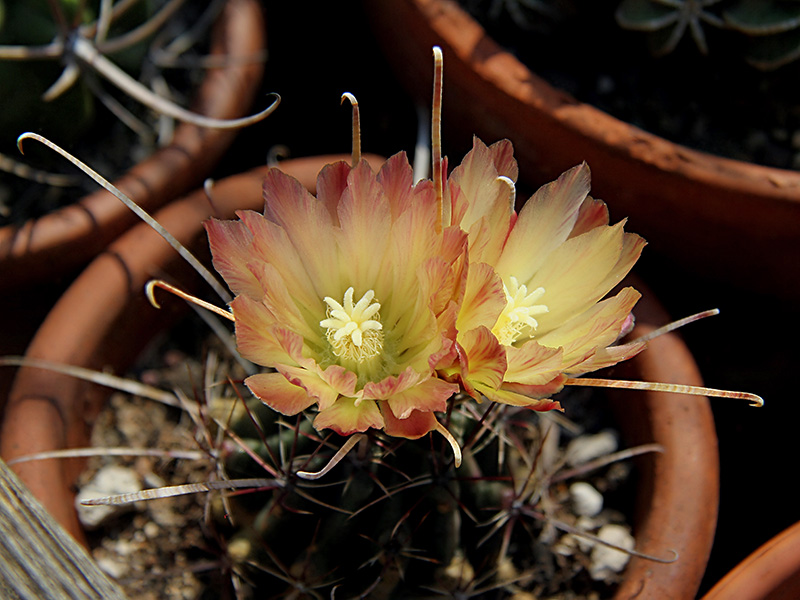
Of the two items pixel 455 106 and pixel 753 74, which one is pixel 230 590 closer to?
pixel 455 106

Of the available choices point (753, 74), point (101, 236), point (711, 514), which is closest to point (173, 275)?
point (101, 236)

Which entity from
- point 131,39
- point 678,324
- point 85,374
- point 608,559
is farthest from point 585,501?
point 131,39

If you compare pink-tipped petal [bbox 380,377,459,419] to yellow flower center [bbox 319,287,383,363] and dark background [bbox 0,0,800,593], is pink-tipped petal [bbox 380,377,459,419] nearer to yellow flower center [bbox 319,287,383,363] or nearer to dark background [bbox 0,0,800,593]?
yellow flower center [bbox 319,287,383,363]

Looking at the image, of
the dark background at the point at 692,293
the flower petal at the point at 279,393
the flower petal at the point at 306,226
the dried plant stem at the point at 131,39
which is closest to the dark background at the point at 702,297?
the dark background at the point at 692,293

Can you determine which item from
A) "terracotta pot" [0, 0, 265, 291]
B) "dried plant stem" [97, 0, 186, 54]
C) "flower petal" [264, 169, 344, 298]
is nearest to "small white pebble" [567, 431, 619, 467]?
"flower petal" [264, 169, 344, 298]

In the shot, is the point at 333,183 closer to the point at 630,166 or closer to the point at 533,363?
the point at 533,363

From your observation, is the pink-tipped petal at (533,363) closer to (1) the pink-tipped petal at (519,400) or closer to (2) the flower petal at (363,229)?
(1) the pink-tipped petal at (519,400)
